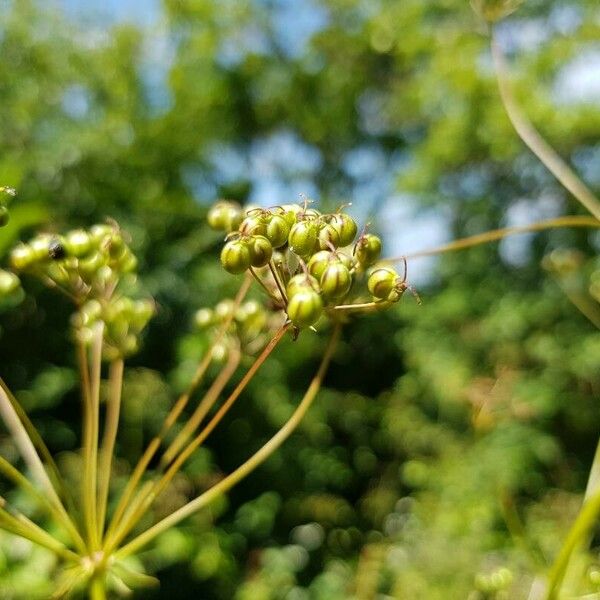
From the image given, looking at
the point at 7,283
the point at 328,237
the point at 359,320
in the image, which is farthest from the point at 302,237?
the point at 359,320

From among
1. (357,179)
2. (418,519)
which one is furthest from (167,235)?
(357,179)

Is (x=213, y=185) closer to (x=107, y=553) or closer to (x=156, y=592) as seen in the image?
(x=156, y=592)

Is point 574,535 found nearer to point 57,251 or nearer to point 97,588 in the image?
point 97,588

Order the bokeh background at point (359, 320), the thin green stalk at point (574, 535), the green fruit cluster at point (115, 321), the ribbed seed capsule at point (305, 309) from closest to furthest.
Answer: the thin green stalk at point (574, 535) → the ribbed seed capsule at point (305, 309) → the green fruit cluster at point (115, 321) → the bokeh background at point (359, 320)

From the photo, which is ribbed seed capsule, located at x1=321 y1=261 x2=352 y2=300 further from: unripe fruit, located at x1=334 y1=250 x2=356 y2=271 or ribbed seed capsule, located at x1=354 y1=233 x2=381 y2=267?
ribbed seed capsule, located at x1=354 y1=233 x2=381 y2=267

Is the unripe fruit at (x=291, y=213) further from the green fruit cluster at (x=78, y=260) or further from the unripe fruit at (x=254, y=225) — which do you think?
the green fruit cluster at (x=78, y=260)

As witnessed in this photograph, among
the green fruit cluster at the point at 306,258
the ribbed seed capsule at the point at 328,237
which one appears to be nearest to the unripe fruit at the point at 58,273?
the green fruit cluster at the point at 306,258
